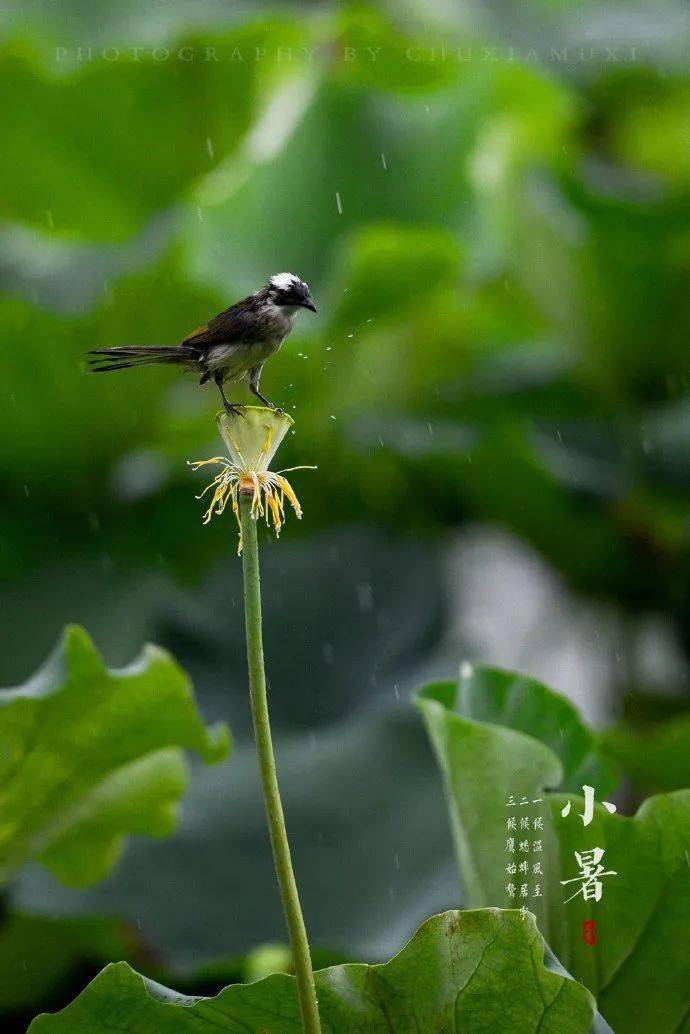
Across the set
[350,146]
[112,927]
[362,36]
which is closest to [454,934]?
[112,927]

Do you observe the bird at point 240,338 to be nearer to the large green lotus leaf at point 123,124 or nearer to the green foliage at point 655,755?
the green foliage at point 655,755

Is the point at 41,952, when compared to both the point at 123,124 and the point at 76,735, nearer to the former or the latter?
the point at 76,735

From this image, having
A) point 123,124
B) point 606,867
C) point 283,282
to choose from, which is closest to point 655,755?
point 606,867

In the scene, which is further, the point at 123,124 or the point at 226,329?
the point at 123,124

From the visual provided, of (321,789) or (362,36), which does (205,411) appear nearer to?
(321,789)

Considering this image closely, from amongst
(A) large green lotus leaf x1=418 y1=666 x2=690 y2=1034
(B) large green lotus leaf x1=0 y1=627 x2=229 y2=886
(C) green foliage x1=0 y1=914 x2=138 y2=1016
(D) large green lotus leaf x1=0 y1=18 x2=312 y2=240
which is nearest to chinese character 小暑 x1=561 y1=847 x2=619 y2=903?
(A) large green lotus leaf x1=418 y1=666 x2=690 y2=1034
